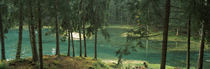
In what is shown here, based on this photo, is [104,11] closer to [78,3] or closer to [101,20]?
[101,20]

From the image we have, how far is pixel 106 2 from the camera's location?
55.5 feet

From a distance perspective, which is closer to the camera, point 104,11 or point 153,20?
point 153,20

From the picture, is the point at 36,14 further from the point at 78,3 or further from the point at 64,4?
the point at 78,3

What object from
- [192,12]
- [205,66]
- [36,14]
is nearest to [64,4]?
[36,14]

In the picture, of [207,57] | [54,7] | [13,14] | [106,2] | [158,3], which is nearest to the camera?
[158,3]

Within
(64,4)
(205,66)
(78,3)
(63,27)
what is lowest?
(205,66)

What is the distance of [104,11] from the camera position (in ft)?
57.2

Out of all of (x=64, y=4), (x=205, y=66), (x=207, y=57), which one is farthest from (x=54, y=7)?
(x=207, y=57)

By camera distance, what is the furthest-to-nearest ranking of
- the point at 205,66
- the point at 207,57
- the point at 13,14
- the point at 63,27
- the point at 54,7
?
the point at 207,57, the point at 205,66, the point at 63,27, the point at 13,14, the point at 54,7

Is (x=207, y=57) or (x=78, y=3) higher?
(x=78, y=3)

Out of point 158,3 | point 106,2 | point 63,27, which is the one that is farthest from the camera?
point 106,2

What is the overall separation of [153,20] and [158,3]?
0.79 meters

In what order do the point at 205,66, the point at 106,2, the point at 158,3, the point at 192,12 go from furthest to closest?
the point at 205,66 → the point at 106,2 → the point at 192,12 → the point at 158,3

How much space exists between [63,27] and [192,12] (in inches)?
420
